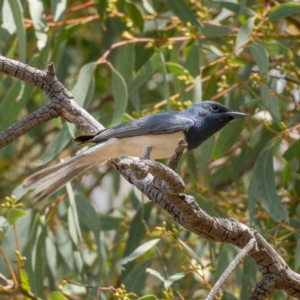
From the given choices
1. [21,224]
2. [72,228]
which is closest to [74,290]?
[21,224]

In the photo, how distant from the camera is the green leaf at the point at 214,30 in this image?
3.26m

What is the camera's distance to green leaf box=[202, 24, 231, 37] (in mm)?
3256

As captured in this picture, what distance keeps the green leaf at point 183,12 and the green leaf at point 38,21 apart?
662mm

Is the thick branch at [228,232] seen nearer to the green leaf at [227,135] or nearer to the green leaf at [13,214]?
the green leaf at [13,214]

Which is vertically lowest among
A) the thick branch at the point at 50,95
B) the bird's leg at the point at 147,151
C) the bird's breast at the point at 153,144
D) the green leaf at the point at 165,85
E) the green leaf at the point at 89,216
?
the green leaf at the point at 89,216

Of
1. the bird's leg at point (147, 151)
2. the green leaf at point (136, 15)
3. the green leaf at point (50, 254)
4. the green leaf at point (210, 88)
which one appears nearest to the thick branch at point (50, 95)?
the bird's leg at point (147, 151)

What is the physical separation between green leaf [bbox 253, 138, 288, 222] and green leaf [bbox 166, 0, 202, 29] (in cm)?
76

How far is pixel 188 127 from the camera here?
2.78 metres

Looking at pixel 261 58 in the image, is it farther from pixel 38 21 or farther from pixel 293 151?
pixel 38 21

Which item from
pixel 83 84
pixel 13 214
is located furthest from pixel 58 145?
pixel 13 214

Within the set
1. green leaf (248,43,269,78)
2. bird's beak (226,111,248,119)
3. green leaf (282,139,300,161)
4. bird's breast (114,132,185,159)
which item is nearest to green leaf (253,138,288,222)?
green leaf (282,139,300,161)

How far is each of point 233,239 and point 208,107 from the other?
3.29ft

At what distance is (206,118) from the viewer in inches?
114

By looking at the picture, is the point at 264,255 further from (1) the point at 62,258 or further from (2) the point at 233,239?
(1) the point at 62,258
